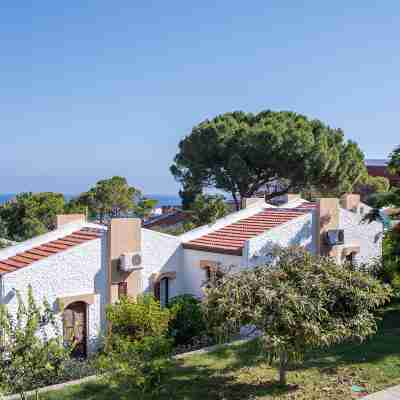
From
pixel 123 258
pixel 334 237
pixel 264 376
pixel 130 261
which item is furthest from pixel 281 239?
pixel 264 376

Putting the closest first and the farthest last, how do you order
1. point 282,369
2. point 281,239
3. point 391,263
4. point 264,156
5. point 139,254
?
1. point 282,369
2. point 139,254
3. point 281,239
4. point 391,263
5. point 264,156

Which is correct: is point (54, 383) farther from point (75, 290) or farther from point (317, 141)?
point (317, 141)

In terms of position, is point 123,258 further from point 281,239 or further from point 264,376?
point 281,239

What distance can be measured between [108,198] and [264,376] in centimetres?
2350

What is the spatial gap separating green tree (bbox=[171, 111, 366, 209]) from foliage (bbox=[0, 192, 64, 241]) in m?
13.7

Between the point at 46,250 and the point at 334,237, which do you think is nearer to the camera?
the point at 46,250

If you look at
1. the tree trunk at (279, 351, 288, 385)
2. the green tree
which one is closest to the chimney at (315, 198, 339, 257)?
the tree trunk at (279, 351, 288, 385)

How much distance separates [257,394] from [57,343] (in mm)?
5283

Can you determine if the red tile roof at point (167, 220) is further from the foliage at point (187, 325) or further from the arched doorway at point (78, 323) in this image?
the arched doorway at point (78, 323)

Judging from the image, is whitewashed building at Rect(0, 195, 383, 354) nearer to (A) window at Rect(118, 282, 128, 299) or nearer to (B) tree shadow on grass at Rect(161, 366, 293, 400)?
(A) window at Rect(118, 282, 128, 299)

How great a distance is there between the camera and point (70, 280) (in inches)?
586

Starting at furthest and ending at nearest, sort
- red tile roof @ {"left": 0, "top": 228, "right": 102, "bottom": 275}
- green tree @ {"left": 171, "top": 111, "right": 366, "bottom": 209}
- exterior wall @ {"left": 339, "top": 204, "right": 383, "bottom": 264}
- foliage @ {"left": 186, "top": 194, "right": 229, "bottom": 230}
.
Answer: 1. green tree @ {"left": 171, "top": 111, "right": 366, "bottom": 209}
2. foliage @ {"left": 186, "top": 194, "right": 229, "bottom": 230}
3. exterior wall @ {"left": 339, "top": 204, "right": 383, "bottom": 264}
4. red tile roof @ {"left": 0, "top": 228, "right": 102, "bottom": 275}

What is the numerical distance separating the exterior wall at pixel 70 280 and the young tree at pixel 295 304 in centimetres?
525

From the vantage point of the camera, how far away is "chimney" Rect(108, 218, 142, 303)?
618 inches
